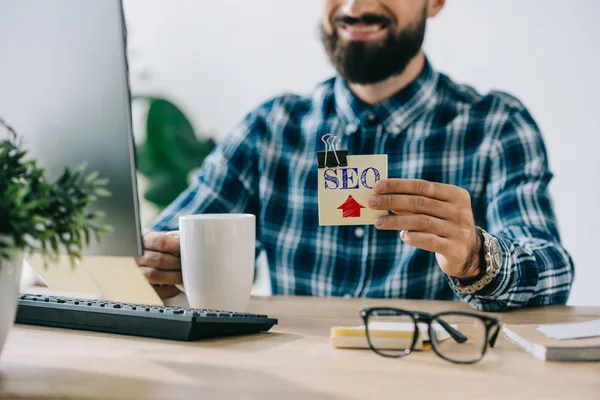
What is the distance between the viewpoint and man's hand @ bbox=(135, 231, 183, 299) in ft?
3.84

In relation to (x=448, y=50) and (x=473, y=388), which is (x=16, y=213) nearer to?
(x=473, y=388)

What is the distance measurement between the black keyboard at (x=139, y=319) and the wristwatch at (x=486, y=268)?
0.37 meters

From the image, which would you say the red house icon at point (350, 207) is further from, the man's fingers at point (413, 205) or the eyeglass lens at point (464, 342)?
the eyeglass lens at point (464, 342)

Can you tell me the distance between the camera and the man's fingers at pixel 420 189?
958 millimetres

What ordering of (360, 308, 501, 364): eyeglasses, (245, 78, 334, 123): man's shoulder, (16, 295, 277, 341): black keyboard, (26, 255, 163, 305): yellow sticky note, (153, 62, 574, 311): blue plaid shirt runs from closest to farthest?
(360, 308, 501, 364): eyeglasses
(16, 295, 277, 341): black keyboard
(26, 255, 163, 305): yellow sticky note
(153, 62, 574, 311): blue plaid shirt
(245, 78, 334, 123): man's shoulder

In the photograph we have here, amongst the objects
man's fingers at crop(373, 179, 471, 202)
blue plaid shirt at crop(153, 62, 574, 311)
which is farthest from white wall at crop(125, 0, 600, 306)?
man's fingers at crop(373, 179, 471, 202)

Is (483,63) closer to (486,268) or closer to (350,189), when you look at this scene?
(486,268)

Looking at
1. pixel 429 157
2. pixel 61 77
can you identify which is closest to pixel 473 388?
pixel 61 77

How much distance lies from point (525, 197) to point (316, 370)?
3.05 feet

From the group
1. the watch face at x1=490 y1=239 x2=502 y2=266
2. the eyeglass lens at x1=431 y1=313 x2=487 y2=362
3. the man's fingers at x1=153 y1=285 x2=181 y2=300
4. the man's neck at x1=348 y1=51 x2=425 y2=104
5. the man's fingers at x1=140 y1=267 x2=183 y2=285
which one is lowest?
the man's fingers at x1=153 y1=285 x2=181 y2=300

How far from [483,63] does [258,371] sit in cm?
243

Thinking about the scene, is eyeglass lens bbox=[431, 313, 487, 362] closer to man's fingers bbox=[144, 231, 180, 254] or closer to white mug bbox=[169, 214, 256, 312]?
white mug bbox=[169, 214, 256, 312]

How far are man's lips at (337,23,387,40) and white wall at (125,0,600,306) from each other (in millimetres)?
1103

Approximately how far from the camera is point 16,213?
0.63 meters
